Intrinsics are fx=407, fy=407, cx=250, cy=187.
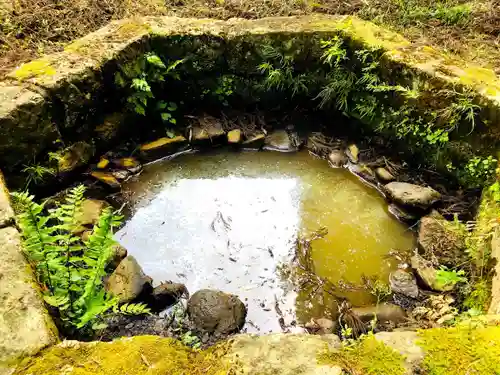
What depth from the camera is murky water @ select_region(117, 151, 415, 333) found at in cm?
414

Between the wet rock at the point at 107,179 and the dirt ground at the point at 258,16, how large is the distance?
1603mm

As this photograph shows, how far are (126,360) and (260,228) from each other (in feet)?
8.58

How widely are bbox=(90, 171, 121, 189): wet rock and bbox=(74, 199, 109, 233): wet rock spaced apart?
31 centimetres

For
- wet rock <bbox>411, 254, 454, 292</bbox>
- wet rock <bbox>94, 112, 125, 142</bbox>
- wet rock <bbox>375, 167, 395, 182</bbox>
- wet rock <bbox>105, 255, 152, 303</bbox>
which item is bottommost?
wet rock <bbox>411, 254, 454, 292</bbox>

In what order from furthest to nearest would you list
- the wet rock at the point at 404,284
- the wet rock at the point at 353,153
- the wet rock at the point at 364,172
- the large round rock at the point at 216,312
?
the wet rock at the point at 353,153
the wet rock at the point at 364,172
the wet rock at the point at 404,284
the large round rock at the point at 216,312

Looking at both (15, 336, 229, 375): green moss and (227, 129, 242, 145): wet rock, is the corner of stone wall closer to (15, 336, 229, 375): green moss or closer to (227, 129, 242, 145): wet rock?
(15, 336, 229, 375): green moss

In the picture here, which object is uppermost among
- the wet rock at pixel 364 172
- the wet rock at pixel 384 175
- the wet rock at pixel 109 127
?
the wet rock at pixel 109 127

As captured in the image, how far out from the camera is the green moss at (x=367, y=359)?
2285 mm

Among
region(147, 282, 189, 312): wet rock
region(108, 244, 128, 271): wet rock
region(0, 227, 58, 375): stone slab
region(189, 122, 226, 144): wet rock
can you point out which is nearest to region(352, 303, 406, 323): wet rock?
region(147, 282, 189, 312): wet rock

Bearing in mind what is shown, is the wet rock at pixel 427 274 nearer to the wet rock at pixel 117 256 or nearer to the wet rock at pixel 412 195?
the wet rock at pixel 412 195

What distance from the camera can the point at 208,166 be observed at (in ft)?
18.2

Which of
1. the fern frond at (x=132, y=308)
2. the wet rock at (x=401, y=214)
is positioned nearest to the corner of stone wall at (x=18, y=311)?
the fern frond at (x=132, y=308)

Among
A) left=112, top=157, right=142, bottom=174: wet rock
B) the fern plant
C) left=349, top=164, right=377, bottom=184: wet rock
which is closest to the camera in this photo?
the fern plant

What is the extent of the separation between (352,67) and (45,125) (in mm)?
3872
